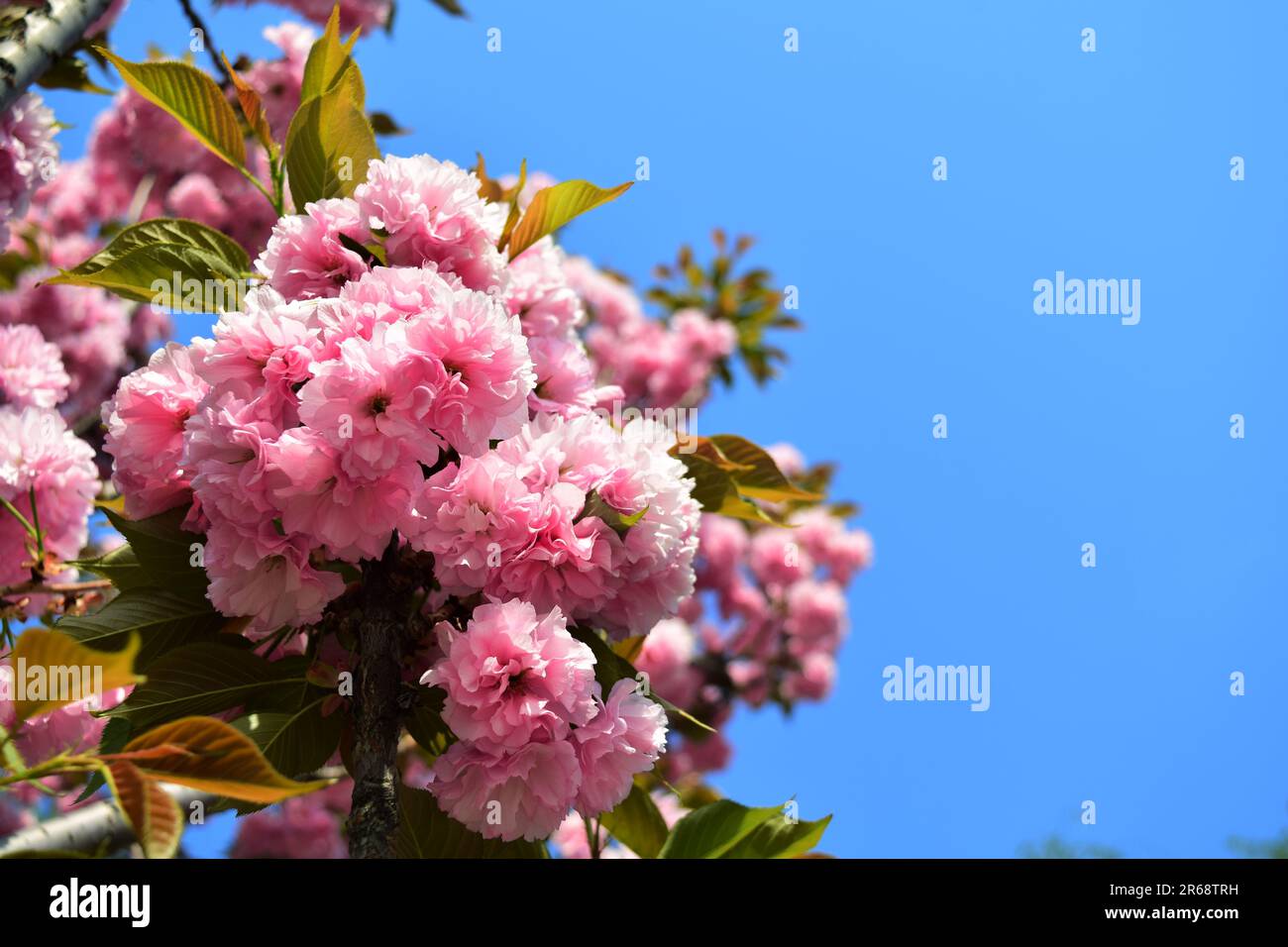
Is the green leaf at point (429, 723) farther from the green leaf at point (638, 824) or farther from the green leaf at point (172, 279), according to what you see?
the green leaf at point (172, 279)

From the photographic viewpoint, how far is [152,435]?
1.25 meters

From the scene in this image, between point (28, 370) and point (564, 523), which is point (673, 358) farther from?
point (564, 523)

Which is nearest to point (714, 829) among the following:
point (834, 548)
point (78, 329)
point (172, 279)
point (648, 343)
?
point (172, 279)

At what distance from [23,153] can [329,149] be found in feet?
2.90

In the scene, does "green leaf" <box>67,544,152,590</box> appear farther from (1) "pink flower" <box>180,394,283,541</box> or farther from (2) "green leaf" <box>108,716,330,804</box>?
(2) "green leaf" <box>108,716,330,804</box>

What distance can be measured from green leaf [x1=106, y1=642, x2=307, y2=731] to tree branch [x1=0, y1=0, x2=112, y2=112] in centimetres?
117

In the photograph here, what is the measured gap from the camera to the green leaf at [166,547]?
48.9 inches

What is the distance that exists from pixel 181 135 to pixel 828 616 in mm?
4494

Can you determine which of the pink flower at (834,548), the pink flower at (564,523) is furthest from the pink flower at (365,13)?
the pink flower at (834,548)

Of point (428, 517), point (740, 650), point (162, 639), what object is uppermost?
point (428, 517)

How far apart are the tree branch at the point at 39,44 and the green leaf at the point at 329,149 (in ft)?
2.31

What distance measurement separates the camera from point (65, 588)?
1604 millimetres
